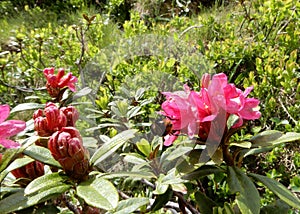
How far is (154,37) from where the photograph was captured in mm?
2855

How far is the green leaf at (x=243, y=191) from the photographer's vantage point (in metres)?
0.77

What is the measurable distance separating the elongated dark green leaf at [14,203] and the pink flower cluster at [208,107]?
0.32 metres

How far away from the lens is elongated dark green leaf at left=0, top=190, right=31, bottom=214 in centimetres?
75

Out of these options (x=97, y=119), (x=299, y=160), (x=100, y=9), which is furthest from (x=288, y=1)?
(x=100, y=9)

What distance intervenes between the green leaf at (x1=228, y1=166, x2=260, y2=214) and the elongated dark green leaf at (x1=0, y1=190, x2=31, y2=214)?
39cm

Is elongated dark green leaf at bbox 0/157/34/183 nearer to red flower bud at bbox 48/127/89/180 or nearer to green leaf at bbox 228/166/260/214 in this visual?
red flower bud at bbox 48/127/89/180

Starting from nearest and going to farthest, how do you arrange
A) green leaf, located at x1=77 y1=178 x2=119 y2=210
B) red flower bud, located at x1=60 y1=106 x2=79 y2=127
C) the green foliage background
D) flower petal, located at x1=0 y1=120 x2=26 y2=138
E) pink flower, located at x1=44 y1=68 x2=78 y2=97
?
1. green leaf, located at x1=77 y1=178 x2=119 y2=210
2. flower petal, located at x1=0 y1=120 x2=26 y2=138
3. red flower bud, located at x1=60 y1=106 x2=79 y2=127
4. pink flower, located at x1=44 y1=68 x2=78 y2=97
5. the green foliage background

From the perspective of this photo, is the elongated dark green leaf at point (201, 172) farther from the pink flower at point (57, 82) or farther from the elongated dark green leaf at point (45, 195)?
the pink flower at point (57, 82)

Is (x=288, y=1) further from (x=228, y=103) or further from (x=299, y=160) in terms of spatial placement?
(x=228, y=103)

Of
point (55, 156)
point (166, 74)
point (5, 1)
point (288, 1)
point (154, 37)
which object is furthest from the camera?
point (5, 1)

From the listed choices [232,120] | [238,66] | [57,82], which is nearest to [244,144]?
[232,120]

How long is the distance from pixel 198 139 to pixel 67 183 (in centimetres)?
28

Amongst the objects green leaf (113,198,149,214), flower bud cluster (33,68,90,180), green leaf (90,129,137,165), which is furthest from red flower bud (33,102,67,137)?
green leaf (113,198,149,214)

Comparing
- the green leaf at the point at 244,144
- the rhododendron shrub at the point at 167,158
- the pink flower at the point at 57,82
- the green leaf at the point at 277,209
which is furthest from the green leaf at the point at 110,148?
the pink flower at the point at 57,82
